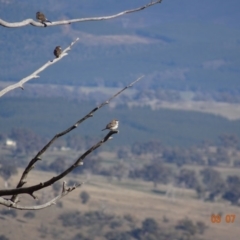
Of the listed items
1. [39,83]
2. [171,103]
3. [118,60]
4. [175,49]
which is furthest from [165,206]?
[175,49]

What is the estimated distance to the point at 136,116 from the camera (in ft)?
289

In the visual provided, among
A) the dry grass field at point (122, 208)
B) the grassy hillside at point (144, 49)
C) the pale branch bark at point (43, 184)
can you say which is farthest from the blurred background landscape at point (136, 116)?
the pale branch bark at point (43, 184)

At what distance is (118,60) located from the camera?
140 m

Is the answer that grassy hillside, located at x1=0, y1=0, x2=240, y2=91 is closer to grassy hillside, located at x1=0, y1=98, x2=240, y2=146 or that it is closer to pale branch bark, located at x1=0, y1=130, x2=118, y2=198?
grassy hillside, located at x1=0, y1=98, x2=240, y2=146

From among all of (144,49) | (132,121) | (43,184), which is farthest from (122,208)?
(144,49)

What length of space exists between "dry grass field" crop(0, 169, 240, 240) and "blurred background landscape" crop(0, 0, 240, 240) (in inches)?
4.4

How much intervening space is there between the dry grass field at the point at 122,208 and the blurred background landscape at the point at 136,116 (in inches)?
4.4

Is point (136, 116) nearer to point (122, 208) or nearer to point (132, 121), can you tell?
point (132, 121)

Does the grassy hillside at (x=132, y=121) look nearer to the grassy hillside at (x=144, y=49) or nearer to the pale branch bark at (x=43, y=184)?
the grassy hillside at (x=144, y=49)

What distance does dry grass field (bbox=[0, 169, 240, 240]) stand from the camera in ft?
91.9

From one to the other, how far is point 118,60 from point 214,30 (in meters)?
36.5

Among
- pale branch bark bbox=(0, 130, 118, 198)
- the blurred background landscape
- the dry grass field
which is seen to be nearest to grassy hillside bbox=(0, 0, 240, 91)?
the blurred background landscape

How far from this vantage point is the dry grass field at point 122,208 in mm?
28000

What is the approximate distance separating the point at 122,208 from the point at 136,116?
4931 centimetres
